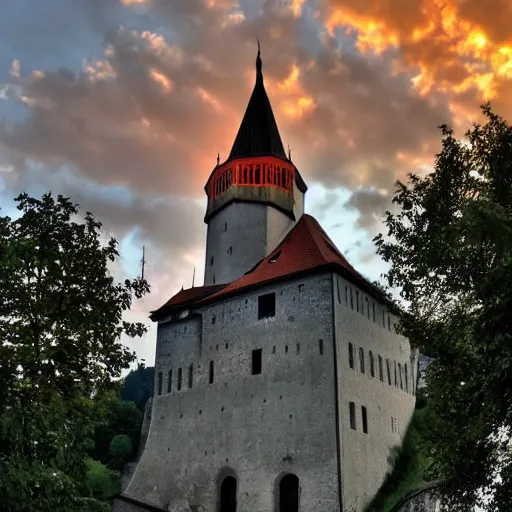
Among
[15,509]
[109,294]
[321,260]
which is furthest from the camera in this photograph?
[321,260]

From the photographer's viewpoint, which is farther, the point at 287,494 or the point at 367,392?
the point at 367,392

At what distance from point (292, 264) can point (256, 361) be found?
225 inches

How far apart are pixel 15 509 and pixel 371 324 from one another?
26.8 meters

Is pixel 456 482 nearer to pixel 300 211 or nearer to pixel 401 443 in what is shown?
pixel 401 443

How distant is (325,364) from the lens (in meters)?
31.2

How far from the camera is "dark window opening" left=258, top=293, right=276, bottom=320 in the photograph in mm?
34188

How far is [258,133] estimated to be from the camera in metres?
45.8

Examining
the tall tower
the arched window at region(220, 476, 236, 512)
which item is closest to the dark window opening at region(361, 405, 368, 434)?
the arched window at region(220, 476, 236, 512)

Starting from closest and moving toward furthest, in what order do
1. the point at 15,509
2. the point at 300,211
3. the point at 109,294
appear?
1. the point at 15,509
2. the point at 109,294
3. the point at 300,211

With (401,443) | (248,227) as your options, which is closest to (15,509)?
→ (401,443)

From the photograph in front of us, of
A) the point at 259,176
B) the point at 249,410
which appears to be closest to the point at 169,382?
the point at 249,410

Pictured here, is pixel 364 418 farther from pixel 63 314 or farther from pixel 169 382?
pixel 63 314

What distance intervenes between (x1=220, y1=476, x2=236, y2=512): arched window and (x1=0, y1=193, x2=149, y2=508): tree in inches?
647

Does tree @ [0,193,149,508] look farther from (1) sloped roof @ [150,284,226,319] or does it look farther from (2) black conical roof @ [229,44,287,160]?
(2) black conical roof @ [229,44,287,160]
